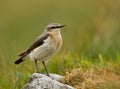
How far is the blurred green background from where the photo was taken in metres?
15.5

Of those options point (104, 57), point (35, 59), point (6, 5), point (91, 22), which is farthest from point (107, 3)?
point (6, 5)

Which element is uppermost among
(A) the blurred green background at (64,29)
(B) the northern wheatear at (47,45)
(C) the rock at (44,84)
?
(B) the northern wheatear at (47,45)

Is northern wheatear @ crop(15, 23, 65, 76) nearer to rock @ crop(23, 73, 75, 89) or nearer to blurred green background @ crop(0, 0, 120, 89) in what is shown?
blurred green background @ crop(0, 0, 120, 89)

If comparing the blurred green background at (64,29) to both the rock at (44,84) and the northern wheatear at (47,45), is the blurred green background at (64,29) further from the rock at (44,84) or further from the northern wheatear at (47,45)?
the rock at (44,84)

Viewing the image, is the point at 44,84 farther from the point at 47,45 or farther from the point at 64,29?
the point at 64,29

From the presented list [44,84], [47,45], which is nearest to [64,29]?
[47,45]

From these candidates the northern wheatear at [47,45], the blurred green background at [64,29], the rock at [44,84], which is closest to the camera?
the rock at [44,84]

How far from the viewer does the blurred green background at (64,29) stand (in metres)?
15.5

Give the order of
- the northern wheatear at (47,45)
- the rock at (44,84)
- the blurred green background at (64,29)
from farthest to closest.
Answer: the blurred green background at (64,29) < the northern wheatear at (47,45) < the rock at (44,84)

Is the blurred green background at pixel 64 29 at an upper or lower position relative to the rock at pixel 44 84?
lower

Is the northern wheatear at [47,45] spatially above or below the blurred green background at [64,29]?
above

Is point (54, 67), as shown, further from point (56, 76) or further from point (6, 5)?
point (6, 5)

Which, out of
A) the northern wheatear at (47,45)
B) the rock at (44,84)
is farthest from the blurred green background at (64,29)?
the rock at (44,84)

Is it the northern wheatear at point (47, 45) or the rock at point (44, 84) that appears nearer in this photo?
the rock at point (44, 84)
